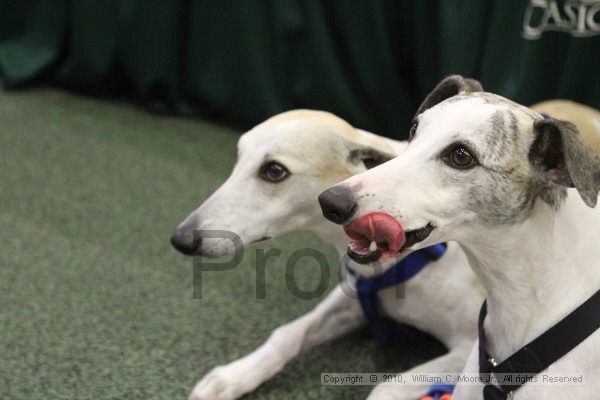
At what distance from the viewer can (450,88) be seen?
1.63 metres

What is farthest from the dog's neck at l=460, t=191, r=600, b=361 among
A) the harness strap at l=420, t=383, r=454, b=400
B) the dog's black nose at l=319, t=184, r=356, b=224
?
the harness strap at l=420, t=383, r=454, b=400

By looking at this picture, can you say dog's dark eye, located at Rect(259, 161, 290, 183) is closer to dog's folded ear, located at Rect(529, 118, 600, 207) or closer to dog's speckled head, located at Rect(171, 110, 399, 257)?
dog's speckled head, located at Rect(171, 110, 399, 257)

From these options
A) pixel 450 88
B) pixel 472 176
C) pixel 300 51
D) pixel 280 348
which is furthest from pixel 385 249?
pixel 300 51

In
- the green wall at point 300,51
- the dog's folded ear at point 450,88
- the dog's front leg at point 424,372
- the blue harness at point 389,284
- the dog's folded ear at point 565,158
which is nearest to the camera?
the dog's folded ear at point 565,158

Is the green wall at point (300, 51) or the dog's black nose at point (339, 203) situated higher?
the dog's black nose at point (339, 203)

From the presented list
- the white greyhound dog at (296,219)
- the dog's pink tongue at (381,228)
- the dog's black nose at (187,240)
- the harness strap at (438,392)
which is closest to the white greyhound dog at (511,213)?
the dog's pink tongue at (381,228)

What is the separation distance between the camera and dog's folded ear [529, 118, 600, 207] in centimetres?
127

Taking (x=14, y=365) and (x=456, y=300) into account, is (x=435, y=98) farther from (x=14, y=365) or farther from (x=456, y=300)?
(x=14, y=365)

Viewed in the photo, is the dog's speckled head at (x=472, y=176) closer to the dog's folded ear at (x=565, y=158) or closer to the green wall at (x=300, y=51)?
the dog's folded ear at (x=565, y=158)

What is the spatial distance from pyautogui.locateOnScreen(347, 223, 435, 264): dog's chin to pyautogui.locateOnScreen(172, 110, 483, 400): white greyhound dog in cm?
49

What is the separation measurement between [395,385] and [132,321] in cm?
84

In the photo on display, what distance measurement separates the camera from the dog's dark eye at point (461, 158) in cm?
137

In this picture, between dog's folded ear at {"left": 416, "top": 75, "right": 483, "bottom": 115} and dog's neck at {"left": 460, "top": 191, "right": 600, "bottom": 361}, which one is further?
dog's folded ear at {"left": 416, "top": 75, "right": 483, "bottom": 115}

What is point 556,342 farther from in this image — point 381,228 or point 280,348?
point 280,348
